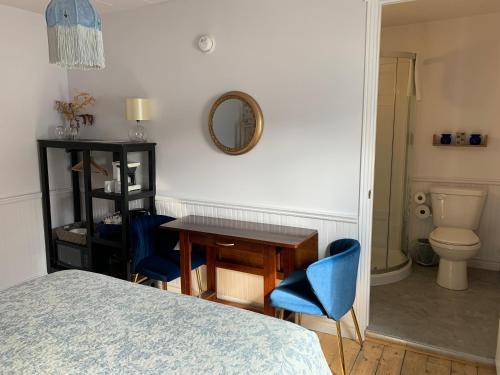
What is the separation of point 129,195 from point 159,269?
0.65 meters

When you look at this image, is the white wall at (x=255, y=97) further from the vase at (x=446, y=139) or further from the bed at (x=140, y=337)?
the vase at (x=446, y=139)

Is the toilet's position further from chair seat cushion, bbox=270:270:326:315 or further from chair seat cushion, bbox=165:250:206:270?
chair seat cushion, bbox=165:250:206:270

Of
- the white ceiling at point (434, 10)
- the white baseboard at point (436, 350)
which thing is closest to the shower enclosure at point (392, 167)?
the white ceiling at point (434, 10)

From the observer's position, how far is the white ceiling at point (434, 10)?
3.18 m

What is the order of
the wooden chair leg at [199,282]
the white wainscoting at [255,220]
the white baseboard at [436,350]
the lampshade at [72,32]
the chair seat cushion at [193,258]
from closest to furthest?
the lampshade at [72,32]
the white baseboard at [436,350]
the white wainscoting at [255,220]
the chair seat cushion at [193,258]
the wooden chair leg at [199,282]

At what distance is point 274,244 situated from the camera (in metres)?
2.40

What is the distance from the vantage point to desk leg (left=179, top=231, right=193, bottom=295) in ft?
8.96

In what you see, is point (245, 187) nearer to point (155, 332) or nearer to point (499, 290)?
point (155, 332)

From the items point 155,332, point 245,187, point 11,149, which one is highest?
point 11,149

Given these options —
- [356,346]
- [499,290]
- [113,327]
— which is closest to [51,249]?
[113,327]

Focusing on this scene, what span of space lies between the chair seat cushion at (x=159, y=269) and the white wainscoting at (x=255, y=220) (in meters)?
0.44

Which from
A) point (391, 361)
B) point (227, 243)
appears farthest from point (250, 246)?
point (391, 361)

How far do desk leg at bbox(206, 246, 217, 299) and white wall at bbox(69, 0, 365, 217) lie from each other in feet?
1.28

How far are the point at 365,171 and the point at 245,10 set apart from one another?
133cm
